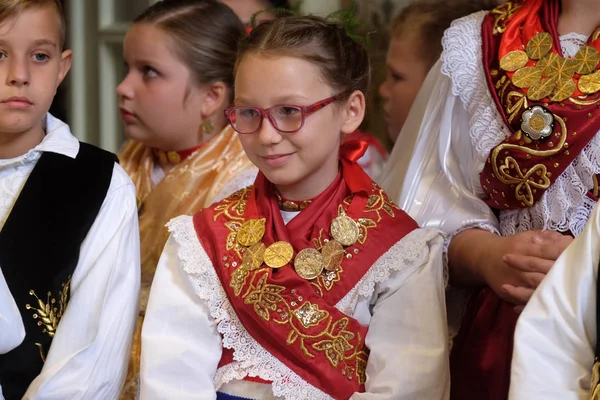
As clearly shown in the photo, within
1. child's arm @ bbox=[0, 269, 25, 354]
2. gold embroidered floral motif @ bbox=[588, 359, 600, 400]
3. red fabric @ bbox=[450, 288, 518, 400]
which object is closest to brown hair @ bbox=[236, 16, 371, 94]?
red fabric @ bbox=[450, 288, 518, 400]

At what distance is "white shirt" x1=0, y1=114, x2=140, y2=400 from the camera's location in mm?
1780

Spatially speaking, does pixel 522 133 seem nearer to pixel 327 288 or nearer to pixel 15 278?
pixel 327 288

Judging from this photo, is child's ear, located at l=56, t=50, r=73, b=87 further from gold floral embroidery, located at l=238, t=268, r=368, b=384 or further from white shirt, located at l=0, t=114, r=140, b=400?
gold floral embroidery, located at l=238, t=268, r=368, b=384

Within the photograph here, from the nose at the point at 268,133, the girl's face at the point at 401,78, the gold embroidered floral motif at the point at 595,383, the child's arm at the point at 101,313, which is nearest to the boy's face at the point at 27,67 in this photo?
the child's arm at the point at 101,313

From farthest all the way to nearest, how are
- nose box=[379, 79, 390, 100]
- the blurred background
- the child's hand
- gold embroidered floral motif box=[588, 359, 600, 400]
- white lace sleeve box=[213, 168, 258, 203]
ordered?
the blurred background < nose box=[379, 79, 390, 100] < white lace sleeve box=[213, 168, 258, 203] < the child's hand < gold embroidered floral motif box=[588, 359, 600, 400]

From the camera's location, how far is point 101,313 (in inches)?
72.6

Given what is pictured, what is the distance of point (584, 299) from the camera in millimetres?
1360

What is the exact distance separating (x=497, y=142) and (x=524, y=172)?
0.27 feet

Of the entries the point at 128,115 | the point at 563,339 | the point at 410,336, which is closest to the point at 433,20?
the point at 128,115

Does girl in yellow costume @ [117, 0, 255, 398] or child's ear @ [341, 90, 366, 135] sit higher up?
child's ear @ [341, 90, 366, 135]

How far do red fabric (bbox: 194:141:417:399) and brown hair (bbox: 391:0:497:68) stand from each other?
69 centimetres

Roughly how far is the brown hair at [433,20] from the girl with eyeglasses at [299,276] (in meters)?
0.67

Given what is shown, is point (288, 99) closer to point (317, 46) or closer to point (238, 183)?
point (317, 46)

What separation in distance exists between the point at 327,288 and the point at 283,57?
1.37 ft
